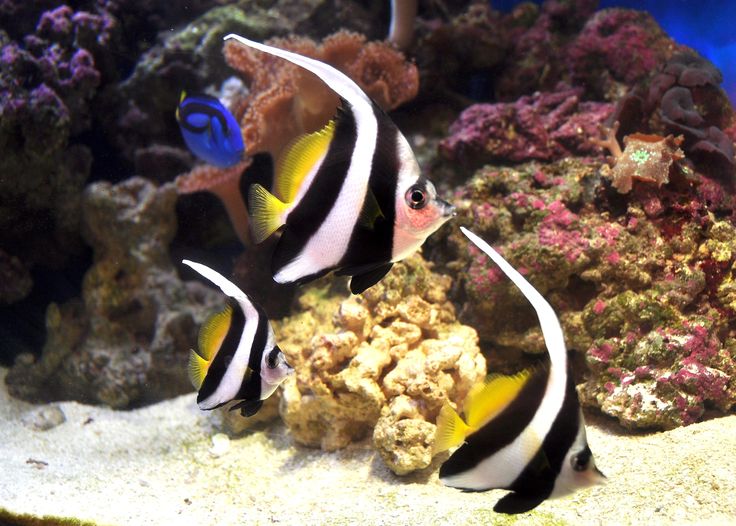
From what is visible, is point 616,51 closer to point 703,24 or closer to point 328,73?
point 703,24

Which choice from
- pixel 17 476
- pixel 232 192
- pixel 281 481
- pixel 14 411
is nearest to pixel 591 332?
pixel 281 481

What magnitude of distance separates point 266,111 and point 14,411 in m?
3.22

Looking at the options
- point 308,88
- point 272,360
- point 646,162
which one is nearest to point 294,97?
point 308,88

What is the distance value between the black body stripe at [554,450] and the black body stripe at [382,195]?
1.88 feet

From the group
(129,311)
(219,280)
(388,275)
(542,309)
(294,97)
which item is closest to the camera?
(542,309)

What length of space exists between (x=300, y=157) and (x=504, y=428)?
881 millimetres

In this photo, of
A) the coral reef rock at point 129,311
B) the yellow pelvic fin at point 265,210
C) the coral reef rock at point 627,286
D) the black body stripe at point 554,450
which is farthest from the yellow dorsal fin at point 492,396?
the coral reef rock at point 129,311

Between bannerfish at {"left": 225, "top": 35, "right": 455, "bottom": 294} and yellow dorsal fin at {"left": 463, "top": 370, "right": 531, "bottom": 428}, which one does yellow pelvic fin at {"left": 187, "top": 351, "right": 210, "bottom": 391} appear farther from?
yellow dorsal fin at {"left": 463, "top": 370, "right": 531, "bottom": 428}

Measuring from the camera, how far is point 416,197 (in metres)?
1.34

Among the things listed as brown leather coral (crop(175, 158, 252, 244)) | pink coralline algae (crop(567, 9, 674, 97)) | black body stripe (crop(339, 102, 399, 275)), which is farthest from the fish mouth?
pink coralline algae (crop(567, 9, 674, 97))

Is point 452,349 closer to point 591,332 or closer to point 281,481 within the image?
point 591,332

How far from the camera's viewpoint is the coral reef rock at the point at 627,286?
113 inches

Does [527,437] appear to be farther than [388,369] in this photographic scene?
No

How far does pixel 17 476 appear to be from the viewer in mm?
3074
